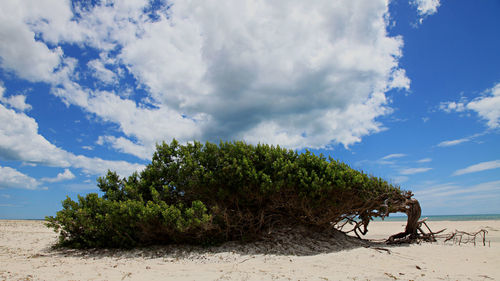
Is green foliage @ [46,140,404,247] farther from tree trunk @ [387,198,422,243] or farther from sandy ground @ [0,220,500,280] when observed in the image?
tree trunk @ [387,198,422,243]

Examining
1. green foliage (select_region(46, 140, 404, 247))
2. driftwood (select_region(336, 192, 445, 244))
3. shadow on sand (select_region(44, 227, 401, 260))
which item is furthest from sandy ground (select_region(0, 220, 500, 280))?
driftwood (select_region(336, 192, 445, 244))

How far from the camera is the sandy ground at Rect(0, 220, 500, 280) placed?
6.31 meters

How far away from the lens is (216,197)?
383 inches

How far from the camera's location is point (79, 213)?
9.42m

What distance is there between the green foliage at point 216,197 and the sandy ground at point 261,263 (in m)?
0.62

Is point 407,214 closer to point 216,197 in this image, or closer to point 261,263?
point 261,263

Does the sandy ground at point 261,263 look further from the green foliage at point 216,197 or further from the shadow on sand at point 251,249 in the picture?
the green foliage at point 216,197

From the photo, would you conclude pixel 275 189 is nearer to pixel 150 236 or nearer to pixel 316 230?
pixel 316 230

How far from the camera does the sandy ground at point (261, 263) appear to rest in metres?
6.31

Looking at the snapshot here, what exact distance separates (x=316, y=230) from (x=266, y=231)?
2.18 meters

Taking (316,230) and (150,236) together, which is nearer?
(150,236)

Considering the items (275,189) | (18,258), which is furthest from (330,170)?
(18,258)

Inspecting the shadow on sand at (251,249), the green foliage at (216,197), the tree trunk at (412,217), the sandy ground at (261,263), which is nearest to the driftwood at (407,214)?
the tree trunk at (412,217)

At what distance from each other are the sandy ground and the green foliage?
2.04ft
